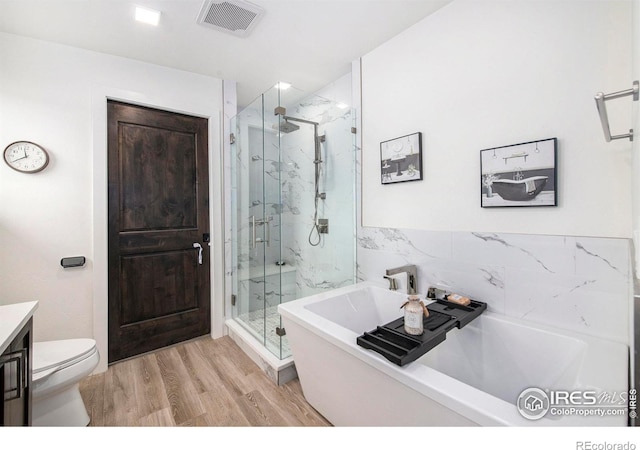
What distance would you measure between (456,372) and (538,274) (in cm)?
74

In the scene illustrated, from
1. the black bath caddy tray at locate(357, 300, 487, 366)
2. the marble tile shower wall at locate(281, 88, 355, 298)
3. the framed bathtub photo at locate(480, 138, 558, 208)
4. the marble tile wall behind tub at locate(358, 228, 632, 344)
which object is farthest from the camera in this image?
the marble tile shower wall at locate(281, 88, 355, 298)

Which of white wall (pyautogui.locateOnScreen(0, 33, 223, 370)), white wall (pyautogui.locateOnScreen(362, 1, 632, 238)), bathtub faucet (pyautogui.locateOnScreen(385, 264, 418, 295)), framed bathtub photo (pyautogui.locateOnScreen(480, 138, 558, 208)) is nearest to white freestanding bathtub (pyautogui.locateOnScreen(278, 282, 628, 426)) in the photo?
bathtub faucet (pyautogui.locateOnScreen(385, 264, 418, 295))

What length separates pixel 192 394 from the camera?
1.91 meters

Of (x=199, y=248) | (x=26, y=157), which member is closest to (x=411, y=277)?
(x=199, y=248)

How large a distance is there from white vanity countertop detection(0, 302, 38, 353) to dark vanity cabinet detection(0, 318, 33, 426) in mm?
38

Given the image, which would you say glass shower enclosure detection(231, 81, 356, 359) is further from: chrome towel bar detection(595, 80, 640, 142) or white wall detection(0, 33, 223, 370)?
chrome towel bar detection(595, 80, 640, 142)

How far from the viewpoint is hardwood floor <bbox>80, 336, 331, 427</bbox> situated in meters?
1.67

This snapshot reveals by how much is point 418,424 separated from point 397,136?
1.85 meters

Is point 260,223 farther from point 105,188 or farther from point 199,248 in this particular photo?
point 105,188

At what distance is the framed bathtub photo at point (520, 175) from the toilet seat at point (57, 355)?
2.57 metres

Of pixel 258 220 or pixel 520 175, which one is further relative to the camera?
pixel 258 220

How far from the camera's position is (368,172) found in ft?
7.97

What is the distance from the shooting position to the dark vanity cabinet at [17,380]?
40.3 inches

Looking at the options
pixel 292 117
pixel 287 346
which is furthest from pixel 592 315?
pixel 292 117
